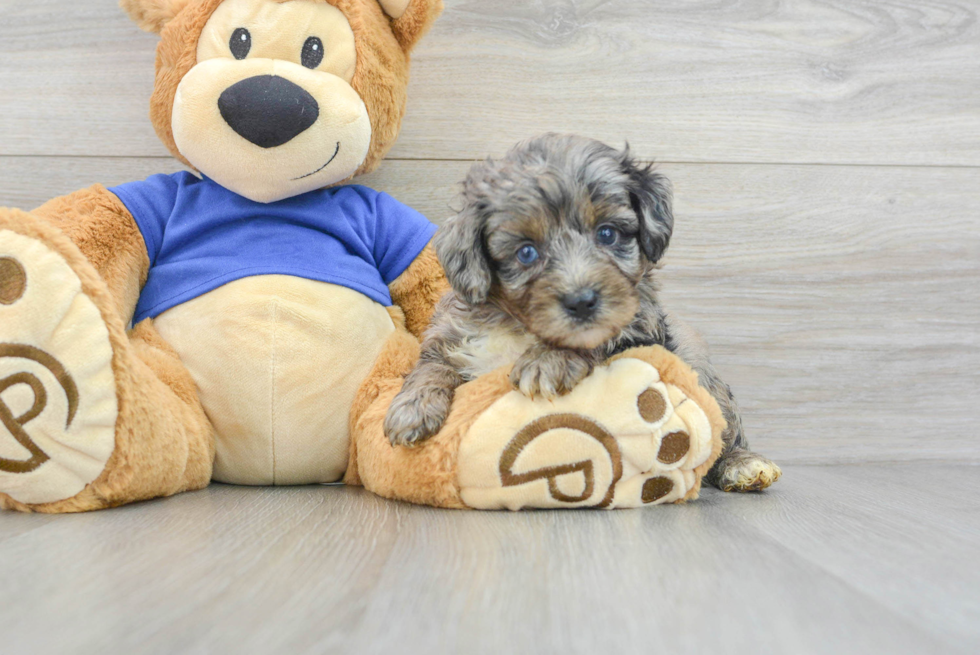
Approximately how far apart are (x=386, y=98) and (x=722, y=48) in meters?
1.15

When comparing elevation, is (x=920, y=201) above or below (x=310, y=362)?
above

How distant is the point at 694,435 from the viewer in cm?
159

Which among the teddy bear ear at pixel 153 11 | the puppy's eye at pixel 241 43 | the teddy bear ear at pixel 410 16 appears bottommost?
the puppy's eye at pixel 241 43

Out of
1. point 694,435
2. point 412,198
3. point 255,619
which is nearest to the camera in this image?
point 255,619

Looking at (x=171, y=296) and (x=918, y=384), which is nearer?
(x=171, y=296)

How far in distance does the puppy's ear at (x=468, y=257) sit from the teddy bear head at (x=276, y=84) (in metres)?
0.42

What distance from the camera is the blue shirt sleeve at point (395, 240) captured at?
2113 mm

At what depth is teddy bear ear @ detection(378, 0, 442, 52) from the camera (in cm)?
196

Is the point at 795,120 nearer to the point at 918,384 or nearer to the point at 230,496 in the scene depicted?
the point at 918,384

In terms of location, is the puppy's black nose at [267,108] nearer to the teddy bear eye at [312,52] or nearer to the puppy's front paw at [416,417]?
the teddy bear eye at [312,52]

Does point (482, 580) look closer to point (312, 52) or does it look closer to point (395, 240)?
point (395, 240)

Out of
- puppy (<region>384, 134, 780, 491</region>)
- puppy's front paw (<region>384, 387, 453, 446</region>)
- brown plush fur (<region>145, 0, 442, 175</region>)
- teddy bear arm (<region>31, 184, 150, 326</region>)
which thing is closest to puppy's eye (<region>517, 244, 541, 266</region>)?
puppy (<region>384, 134, 780, 491</region>)

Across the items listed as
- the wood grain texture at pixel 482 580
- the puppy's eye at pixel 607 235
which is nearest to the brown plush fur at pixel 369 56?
the puppy's eye at pixel 607 235

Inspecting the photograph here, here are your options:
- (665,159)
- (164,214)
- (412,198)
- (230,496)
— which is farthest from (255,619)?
(665,159)
